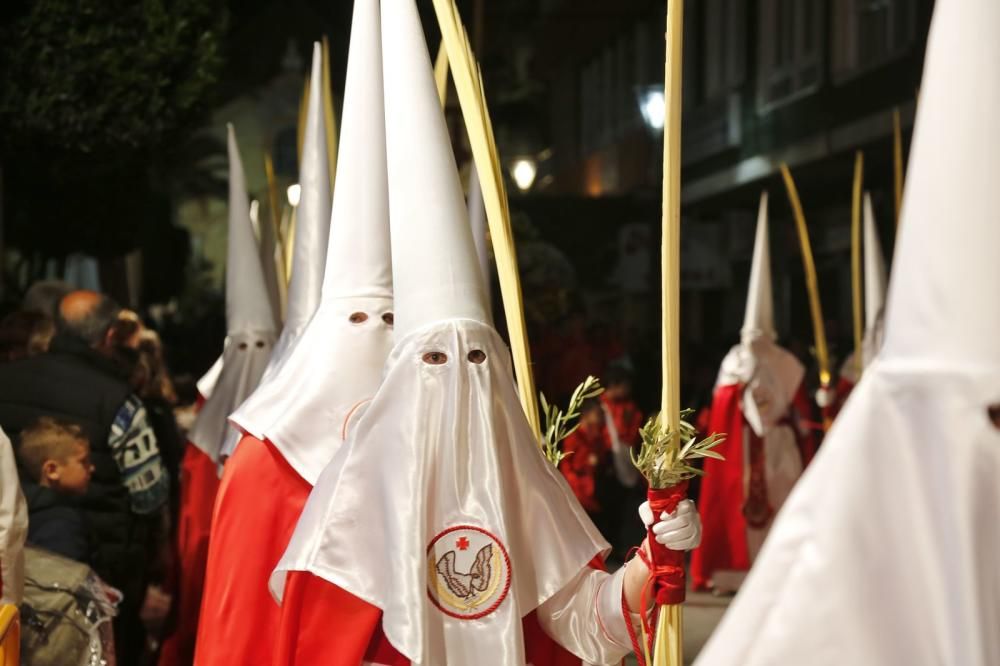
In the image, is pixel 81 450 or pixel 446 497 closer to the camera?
pixel 446 497

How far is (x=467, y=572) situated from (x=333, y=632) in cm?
37

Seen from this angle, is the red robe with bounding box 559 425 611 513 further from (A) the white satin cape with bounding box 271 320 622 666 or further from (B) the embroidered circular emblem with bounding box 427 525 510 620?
(B) the embroidered circular emblem with bounding box 427 525 510 620

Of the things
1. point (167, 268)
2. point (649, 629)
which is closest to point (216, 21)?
point (167, 268)

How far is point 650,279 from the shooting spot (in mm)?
12008

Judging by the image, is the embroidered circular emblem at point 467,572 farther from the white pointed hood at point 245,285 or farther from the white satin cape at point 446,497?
the white pointed hood at point 245,285

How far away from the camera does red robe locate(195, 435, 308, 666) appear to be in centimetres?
428

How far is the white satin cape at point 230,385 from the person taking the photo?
22.5ft

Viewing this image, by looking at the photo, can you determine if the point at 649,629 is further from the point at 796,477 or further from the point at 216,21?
the point at 216,21

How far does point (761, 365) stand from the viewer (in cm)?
990

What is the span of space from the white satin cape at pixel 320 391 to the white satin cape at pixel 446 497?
685 mm

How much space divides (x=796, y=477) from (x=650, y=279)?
2475 millimetres

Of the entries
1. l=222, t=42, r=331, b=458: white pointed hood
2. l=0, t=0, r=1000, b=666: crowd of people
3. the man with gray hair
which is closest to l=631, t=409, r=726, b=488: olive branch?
l=0, t=0, r=1000, b=666: crowd of people

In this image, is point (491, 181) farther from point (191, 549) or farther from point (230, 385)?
point (191, 549)

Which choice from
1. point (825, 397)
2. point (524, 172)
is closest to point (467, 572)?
point (825, 397)
